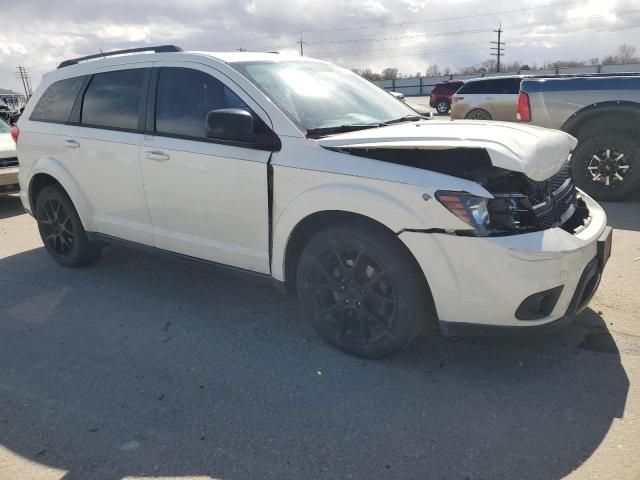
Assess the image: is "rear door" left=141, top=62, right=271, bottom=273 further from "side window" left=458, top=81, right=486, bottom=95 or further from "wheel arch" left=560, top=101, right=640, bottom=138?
"side window" left=458, top=81, right=486, bottom=95

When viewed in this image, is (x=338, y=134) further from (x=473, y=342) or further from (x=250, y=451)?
(x=250, y=451)

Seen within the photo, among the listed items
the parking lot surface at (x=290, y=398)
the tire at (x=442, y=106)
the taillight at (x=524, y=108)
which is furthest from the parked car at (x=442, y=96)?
the parking lot surface at (x=290, y=398)

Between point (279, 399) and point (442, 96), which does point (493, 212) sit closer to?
point (279, 399)

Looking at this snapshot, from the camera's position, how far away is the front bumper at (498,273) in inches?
107

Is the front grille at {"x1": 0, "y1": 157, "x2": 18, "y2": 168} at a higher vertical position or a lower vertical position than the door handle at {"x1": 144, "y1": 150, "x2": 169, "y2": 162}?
lower

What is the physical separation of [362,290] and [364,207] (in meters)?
0.52

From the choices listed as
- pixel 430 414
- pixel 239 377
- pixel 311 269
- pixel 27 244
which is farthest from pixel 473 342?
pixel 27 244

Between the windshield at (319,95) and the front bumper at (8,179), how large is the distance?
19.6 feet

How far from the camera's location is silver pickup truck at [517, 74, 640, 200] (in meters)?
6.71

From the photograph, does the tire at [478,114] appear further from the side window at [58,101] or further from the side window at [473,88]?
the side window at [58,101]

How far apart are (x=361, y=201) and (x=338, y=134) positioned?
633 millimetres

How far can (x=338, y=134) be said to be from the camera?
11.3ft

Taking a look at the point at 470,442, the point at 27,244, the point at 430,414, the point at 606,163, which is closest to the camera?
the point at 470,442

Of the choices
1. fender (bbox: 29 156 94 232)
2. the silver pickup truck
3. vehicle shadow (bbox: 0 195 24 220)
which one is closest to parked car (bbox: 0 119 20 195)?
vehicle shadow (bbox: 0 195 24 220)
